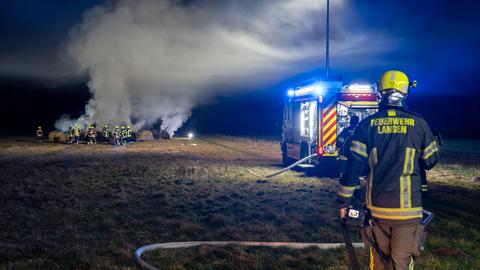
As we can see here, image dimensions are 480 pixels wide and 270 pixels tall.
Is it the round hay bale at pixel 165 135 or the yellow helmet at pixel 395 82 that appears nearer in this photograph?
the yellow helmet at pixel 395 82

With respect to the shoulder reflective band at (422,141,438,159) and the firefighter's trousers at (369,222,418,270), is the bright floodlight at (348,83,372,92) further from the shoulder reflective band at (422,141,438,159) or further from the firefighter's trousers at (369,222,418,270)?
the firefighter's trousers at (369,222,418,270)

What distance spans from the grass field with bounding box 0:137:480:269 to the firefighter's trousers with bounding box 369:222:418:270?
1.61 meters

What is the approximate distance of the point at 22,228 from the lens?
6.41 metres

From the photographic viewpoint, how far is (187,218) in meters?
7.20

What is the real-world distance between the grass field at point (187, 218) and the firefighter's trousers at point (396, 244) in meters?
1.61

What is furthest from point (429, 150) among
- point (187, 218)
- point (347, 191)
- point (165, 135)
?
point (165, 135)

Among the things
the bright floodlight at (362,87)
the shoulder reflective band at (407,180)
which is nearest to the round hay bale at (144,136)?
the bright floodlight at (362,87)

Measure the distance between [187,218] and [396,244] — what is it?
461 cm

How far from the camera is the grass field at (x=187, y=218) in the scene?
5.02 metres

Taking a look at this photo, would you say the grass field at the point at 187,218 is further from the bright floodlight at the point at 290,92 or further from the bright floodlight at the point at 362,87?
the bright floodlight at the point at 290,92

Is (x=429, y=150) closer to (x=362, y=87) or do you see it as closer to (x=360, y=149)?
(x=360, y=149)

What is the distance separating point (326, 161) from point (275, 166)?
3782 mm

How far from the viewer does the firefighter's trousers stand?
319 cm

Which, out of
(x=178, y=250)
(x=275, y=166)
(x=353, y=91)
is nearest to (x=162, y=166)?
(x=275, y=166)
